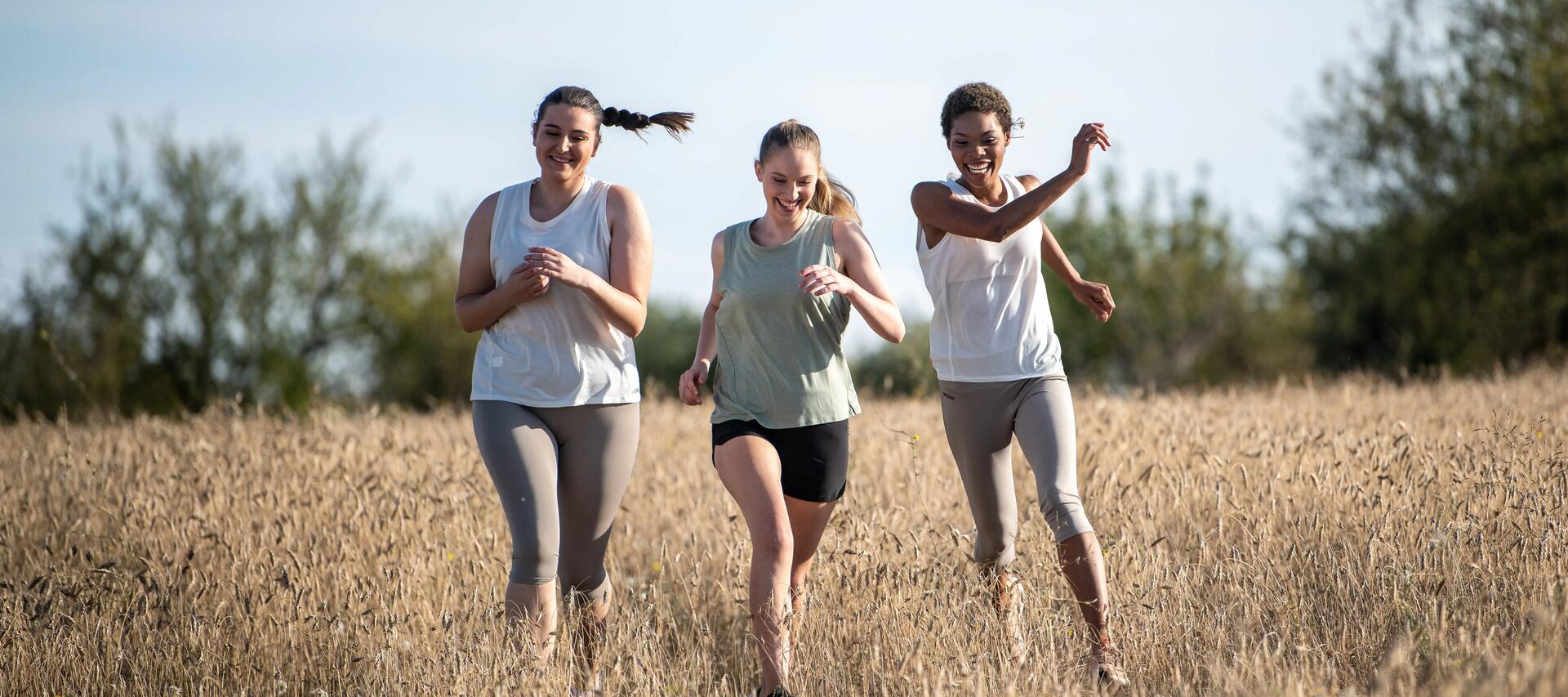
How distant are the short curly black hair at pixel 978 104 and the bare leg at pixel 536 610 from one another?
2.21m

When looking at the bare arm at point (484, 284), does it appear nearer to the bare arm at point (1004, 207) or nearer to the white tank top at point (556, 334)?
the white tank top at point (556, 334)

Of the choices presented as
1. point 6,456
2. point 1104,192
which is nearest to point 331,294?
point 1104,192

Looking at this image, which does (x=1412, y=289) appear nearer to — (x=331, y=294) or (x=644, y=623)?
(x=644, y=623)

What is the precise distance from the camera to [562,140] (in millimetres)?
4309

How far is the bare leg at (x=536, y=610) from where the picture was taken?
4.05 meters

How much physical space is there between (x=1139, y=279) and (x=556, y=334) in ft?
103

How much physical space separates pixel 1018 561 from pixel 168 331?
26.9 meters

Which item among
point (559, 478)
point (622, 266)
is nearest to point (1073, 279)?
point (622, 266)

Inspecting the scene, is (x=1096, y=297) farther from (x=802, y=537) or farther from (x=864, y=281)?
(x=802, y=537)

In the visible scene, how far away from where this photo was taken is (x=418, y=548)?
19.1 ft

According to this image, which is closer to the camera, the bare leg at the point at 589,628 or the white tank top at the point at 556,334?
the white tank top at the point at 556,334

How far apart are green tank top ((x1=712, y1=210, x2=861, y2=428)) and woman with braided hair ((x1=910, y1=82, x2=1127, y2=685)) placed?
42cm

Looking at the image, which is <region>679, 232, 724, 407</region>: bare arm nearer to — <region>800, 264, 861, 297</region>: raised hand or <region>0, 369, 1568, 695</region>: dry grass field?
<region>800, 264, 861, 297</region>: raised hand

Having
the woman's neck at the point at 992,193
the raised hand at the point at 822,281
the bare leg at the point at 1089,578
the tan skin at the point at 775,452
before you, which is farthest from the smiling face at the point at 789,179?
the bare leg at the point at 1089,578
